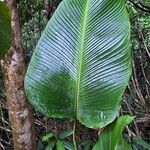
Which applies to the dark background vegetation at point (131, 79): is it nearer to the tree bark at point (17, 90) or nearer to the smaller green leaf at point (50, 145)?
the smaller green leaf at point (50, 145)

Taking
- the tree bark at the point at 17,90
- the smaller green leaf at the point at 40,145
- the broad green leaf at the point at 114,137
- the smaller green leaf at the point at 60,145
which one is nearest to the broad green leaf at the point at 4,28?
the broad green leaf at the point at 114,137

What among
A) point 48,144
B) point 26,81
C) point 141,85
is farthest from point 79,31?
point 141,85

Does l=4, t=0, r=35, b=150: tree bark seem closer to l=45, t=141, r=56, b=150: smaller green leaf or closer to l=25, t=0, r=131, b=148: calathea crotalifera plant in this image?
l=45, t=141, r=56, b=150: smaller green leaf

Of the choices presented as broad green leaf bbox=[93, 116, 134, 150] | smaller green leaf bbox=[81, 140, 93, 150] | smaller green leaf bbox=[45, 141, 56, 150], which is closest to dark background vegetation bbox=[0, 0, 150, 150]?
smaller green leaf bbox=[81, 140, 93, 150]

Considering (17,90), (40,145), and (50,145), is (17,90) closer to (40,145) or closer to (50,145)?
(50,145)

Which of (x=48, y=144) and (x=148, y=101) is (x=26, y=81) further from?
(x=148, y=101)

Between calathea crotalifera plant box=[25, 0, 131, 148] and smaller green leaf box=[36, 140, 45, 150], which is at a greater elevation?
calathea crotalifera plant box=[25, 0, 131, 148]
